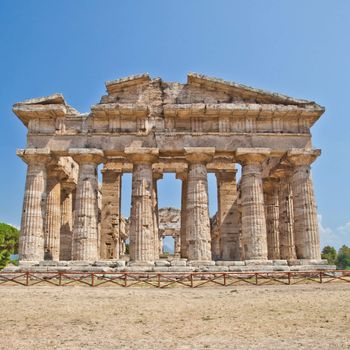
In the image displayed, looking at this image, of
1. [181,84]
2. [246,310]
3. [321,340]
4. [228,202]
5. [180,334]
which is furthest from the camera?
[228,202]

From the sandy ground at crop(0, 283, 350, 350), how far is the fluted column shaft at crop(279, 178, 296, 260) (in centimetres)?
1102

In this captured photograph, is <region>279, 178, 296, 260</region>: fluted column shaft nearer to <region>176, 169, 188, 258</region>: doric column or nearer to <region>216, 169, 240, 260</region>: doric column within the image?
<region>216, 169, 240, 260</region>: doric column

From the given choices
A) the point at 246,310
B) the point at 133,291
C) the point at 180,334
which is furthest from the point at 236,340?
the point at 133,291

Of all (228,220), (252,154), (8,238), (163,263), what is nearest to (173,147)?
(252,154)

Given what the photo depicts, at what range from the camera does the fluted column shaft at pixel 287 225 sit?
1100 inches

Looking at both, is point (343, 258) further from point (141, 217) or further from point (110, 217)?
point (141, 217)

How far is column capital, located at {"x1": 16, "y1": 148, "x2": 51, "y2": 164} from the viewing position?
80.3 feet

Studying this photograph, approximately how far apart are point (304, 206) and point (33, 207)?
15.7m

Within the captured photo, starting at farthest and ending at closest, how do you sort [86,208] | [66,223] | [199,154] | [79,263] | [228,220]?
[66,223], [228,220], [199,154], [86,208], [79,263]

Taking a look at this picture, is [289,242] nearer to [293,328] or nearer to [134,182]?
[134,182]

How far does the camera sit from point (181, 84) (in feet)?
84.6

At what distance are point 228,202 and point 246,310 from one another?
17781mm

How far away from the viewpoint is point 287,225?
27969mm

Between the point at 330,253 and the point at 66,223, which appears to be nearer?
the point at 66,223
